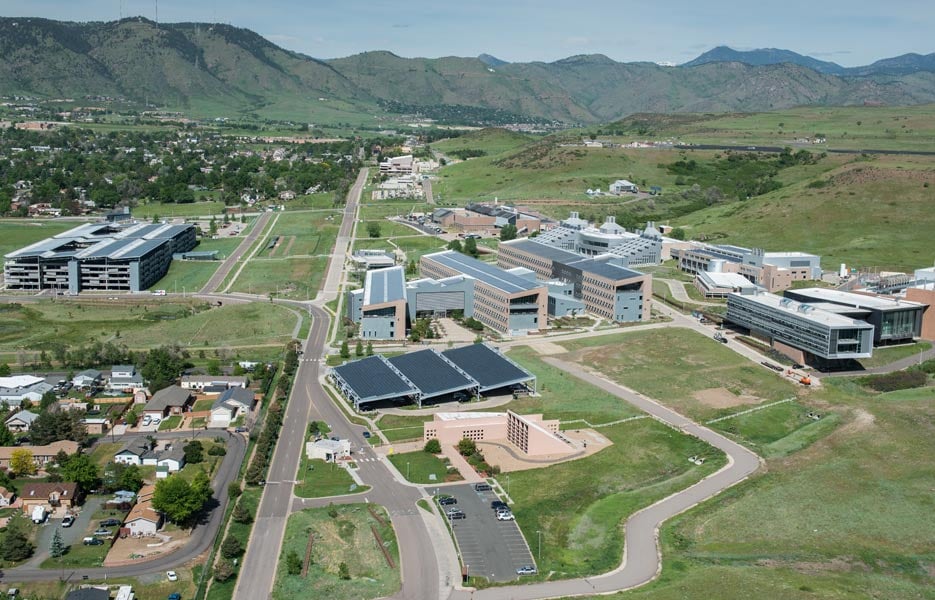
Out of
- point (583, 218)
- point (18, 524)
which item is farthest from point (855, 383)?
point (583, 218)

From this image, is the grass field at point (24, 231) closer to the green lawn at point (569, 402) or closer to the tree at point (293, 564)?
the green lawn at point (569, 402)

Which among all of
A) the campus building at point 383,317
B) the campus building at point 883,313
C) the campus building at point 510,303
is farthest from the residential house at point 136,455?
the campus building at point 883,313

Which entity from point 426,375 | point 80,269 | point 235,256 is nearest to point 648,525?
point 426,375

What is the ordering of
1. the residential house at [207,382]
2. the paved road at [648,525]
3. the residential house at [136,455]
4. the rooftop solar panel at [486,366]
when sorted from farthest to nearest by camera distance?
the residential house at [207,382] < the rooftop solar panel at [486,366] < the residential house at [136,455] < the paved road at [648,525]

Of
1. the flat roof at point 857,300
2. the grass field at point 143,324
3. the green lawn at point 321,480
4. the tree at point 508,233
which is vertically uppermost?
the tree at point 508,233

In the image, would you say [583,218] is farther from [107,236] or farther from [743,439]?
[743,439]

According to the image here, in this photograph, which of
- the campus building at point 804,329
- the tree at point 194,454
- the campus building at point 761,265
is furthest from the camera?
the campus building at point 761,265

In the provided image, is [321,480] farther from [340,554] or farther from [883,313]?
[883,313]
